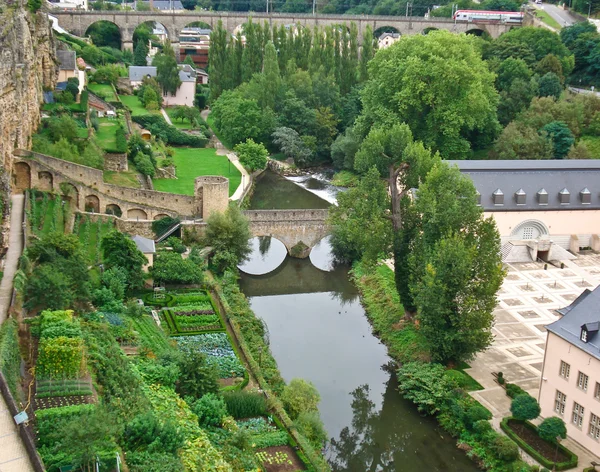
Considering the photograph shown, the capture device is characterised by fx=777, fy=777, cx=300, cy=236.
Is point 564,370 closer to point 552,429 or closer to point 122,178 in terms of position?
point 552,429

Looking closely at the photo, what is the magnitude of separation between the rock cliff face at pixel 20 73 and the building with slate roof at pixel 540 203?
73.0 ft

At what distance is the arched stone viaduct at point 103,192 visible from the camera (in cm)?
3891

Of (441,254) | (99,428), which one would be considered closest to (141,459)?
(99,428)

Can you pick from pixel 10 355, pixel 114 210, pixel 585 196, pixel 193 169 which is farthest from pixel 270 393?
pixel 193 169

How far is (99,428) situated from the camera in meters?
16.9

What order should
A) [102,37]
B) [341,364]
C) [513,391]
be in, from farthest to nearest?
[102,37] < [341,364] < [513,391]

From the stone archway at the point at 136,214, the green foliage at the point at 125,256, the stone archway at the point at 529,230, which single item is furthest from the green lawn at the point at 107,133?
the stone archway at the point at 529,230

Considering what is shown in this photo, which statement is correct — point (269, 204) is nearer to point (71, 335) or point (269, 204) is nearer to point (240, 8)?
point (71, 335)

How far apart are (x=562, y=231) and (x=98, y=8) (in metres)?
72.7

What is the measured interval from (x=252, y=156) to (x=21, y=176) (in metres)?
20.1

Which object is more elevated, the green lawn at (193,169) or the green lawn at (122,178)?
the green lawn at (122,178)

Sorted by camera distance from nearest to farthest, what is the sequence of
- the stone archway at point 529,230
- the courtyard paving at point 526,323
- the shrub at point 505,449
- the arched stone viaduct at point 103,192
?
the shrub at point 505,449, the courtyard paving at point 526,323, the arched stone viaduct at point 103,192, the stone archway at point 529,230

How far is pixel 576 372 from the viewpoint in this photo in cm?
2469

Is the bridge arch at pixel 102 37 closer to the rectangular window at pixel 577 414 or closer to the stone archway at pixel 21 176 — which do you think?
the stone archway at pixel 21 176
